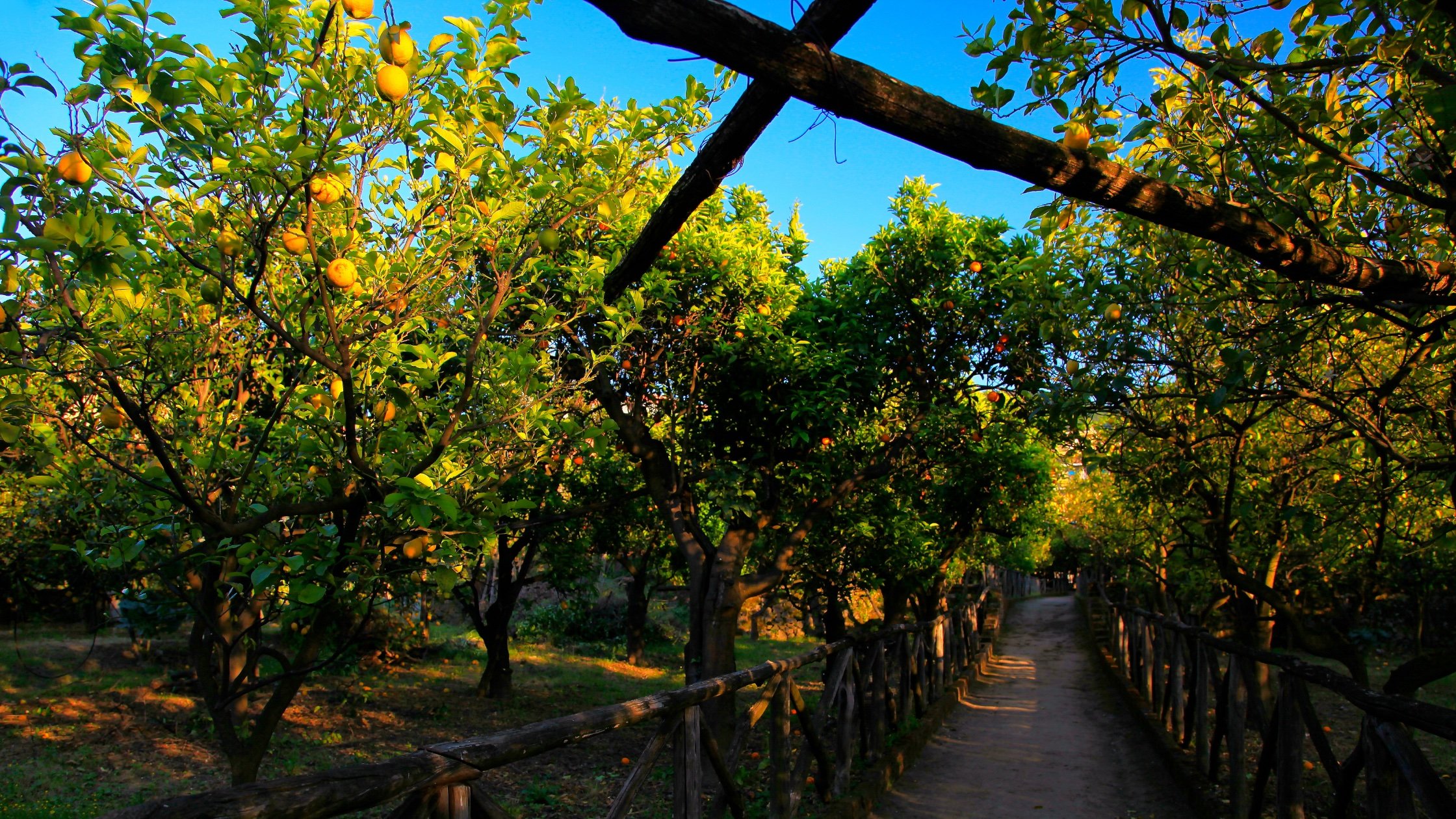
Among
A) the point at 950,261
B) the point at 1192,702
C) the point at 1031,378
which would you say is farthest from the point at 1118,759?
the point at 950,261

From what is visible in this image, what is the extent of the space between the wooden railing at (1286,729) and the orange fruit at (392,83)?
13.1ft

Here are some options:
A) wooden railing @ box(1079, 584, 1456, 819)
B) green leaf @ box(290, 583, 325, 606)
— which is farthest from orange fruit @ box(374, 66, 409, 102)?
wooden railing @ box(1079, 584, 1456, 819)

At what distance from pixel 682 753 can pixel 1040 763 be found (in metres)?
5.63

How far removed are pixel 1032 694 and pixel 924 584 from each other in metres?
2.53

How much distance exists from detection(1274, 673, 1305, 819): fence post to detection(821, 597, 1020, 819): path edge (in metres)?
2.46

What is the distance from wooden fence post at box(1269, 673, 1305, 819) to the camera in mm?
4363

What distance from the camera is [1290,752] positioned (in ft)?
14.6

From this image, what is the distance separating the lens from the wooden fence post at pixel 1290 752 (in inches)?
172

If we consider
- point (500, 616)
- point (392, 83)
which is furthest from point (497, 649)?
point (392, 83)

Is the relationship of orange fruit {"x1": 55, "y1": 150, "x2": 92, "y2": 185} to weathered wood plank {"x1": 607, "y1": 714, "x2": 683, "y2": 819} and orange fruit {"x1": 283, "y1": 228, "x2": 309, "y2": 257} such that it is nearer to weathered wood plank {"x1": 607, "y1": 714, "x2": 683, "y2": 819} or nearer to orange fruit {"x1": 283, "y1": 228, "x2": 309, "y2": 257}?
orange fruit {"x1": 283, "y1": 228, "x2": 309, "y2": 257}

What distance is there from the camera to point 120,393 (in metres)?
2.45

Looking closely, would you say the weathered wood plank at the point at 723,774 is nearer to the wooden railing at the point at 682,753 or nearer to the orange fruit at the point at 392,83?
the wooden railing at the point at 682,753

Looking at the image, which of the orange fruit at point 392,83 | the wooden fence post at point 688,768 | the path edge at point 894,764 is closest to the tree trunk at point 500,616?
the path edge at point 894,764

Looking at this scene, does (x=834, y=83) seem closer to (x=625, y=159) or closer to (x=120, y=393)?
(x=625, y=159)
